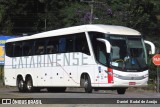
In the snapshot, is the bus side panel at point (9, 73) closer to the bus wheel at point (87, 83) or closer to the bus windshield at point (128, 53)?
the bus wheel at point (87, 83)

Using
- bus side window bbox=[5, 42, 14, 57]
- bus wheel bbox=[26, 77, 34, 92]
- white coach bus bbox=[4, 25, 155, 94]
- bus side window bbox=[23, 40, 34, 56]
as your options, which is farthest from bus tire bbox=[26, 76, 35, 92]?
bus side window bbox=[5, 42, 14, 57]

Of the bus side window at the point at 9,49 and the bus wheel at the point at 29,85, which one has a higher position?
the bus side window at the point at 9,49

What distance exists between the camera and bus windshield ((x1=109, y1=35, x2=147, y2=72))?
2681 centimetres

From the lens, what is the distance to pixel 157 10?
211ft

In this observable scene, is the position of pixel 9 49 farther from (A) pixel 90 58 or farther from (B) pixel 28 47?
(A) pixel 90 58

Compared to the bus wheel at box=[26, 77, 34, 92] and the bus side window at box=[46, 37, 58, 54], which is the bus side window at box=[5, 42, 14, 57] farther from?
the bus side window at box=[46, 37, 58, 54]

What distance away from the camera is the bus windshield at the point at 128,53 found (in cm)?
2681

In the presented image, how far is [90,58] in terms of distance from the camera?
27.6 m

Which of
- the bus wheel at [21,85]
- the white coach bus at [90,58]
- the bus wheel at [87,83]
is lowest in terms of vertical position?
the bus wheel at [21,85]

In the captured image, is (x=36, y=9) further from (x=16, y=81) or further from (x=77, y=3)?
(x=16, y=81)

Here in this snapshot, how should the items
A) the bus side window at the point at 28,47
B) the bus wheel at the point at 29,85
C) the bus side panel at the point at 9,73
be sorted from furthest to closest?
the bus side panel at the point at 9,73 → the bus wheel at the point at 29,85 → the bus side window at the point at 28,47

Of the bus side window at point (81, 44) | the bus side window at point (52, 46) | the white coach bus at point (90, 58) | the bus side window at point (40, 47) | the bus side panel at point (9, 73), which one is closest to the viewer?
the white coach bus at point (90, 58)

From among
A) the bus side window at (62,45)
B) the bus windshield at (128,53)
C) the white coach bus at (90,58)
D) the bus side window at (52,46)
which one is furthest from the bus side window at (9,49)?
the bus windshield at (128,53)

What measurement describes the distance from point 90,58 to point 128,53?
6.73 feet
